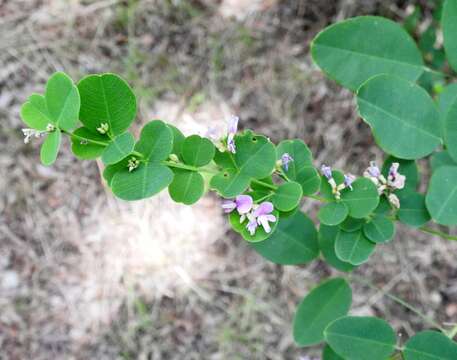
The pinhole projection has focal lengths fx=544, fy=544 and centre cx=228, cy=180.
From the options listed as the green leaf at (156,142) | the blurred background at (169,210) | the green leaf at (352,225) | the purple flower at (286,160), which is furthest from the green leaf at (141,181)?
the blurred background at (169,210)

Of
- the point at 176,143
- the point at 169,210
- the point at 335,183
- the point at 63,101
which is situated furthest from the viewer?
the point at 169,210

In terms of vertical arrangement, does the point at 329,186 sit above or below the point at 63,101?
below

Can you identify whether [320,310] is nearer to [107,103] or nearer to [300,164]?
[300,164]

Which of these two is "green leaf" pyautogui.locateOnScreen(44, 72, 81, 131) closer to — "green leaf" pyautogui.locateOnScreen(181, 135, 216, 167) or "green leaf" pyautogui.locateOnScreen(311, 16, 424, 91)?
"green leaf" pyautogui.locateOnScreen(181, 135, 216, 167)

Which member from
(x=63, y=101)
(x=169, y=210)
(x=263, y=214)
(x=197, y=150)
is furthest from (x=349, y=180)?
(x=169, y=210)

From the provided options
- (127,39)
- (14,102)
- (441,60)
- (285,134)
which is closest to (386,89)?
(441,60)

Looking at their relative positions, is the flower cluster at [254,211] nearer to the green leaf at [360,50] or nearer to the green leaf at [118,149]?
the green leaf at [118,149]

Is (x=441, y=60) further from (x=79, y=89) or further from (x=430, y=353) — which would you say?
(x=79, y=89)
